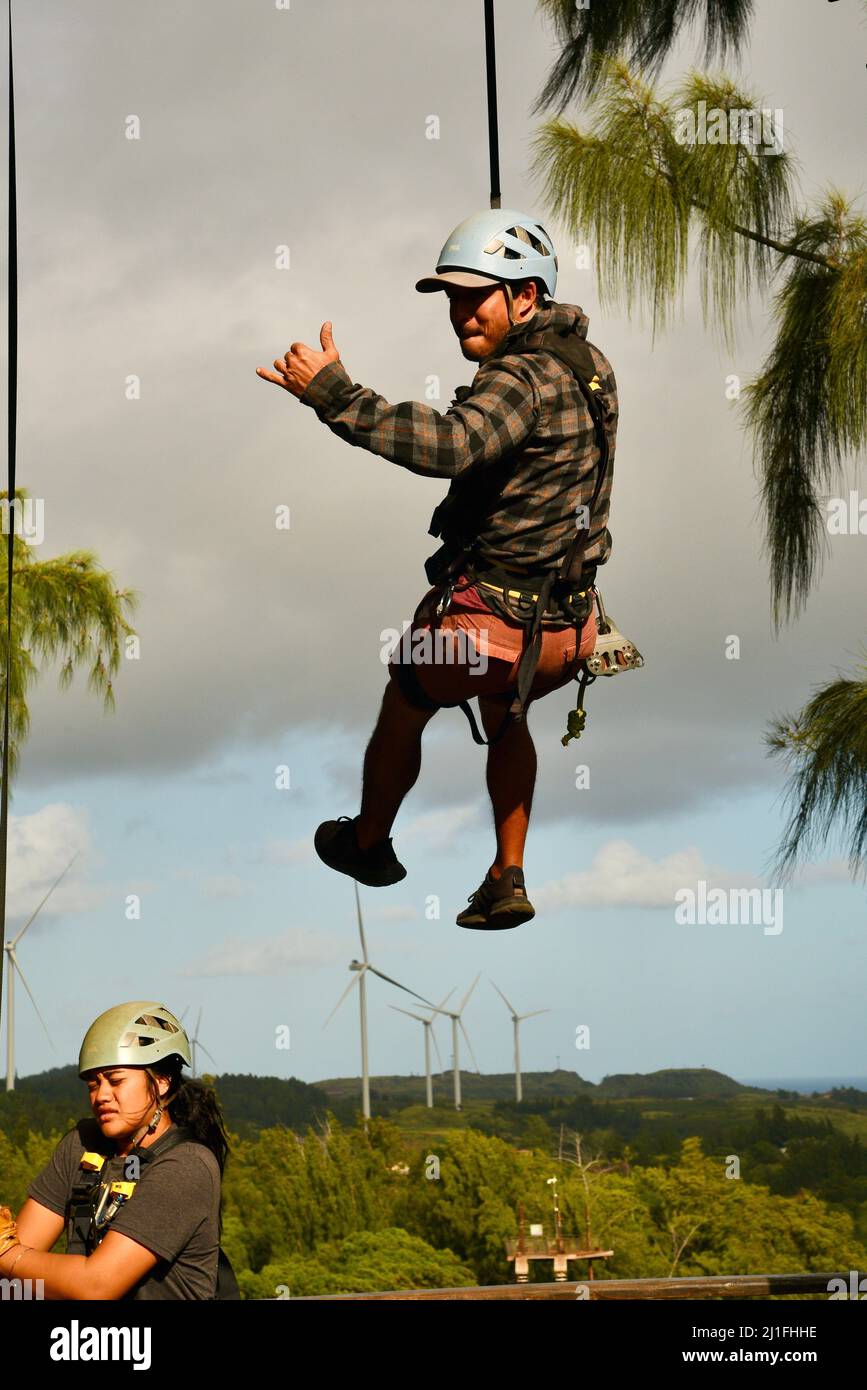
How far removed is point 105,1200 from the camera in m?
5.50

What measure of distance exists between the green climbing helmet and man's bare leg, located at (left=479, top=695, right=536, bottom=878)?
121 centimetres

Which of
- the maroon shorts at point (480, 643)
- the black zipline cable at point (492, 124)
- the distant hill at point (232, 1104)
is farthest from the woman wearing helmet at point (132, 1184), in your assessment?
the distant hill at point (232, 1104)

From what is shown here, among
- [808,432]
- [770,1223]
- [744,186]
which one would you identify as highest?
[744,186]

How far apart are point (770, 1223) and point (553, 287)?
59077 millimetres

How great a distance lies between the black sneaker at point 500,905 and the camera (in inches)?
250

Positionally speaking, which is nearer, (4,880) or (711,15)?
(4,880)

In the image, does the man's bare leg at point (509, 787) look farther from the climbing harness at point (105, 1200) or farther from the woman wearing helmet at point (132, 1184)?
the climbing harness at point (105, 1200)

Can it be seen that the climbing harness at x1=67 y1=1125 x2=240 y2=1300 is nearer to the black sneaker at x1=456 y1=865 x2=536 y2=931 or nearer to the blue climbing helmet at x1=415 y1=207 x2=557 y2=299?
the black sneaker at x1=456 y1=865 x2=536 y2=931

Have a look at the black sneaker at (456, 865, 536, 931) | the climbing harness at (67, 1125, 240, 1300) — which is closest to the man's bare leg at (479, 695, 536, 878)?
the black sneaker at (456, 865, 536, 931)

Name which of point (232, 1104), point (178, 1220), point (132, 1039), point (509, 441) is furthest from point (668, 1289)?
point (232, 1104)

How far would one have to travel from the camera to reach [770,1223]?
6125cm
